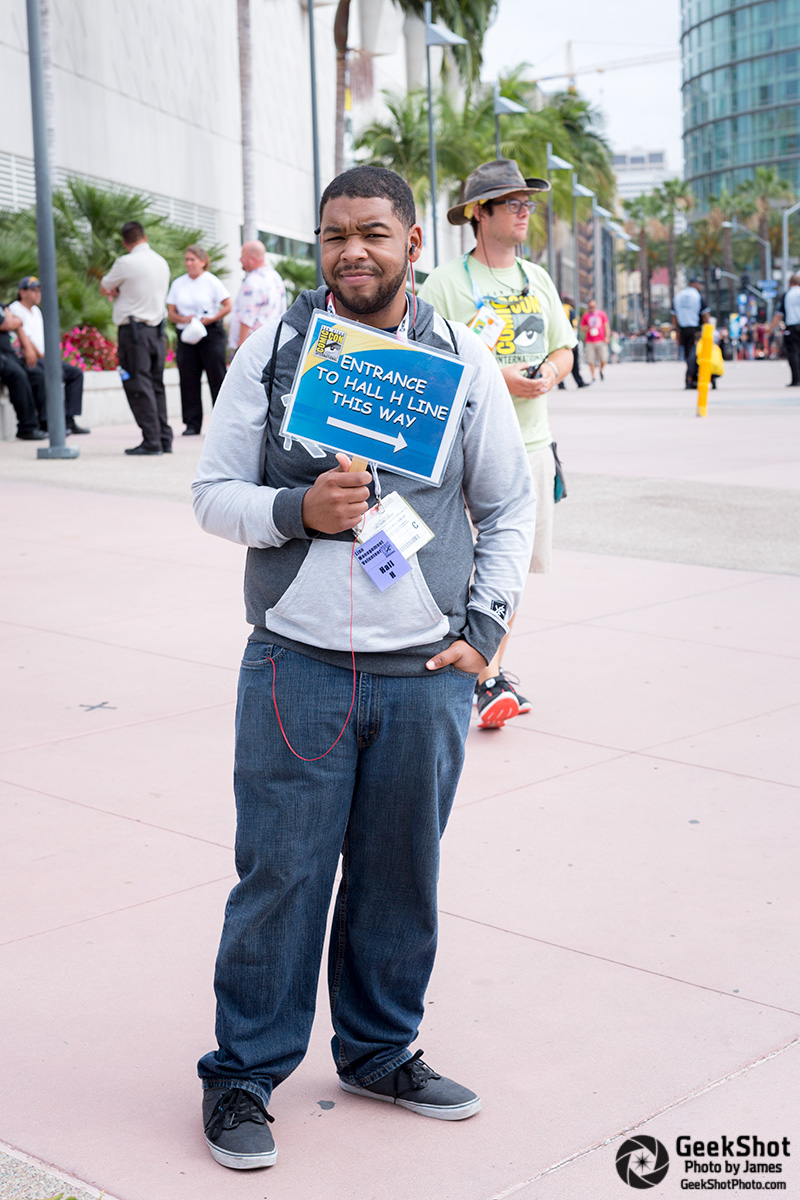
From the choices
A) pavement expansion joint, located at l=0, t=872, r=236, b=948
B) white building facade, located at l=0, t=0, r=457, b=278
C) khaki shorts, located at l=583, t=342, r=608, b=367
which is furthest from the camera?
khaki shorts, located at l=583, t=342, r=608, b=367

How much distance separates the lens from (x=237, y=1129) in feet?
8.82

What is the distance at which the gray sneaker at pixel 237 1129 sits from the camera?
2.66 m

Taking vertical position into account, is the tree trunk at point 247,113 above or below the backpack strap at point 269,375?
above

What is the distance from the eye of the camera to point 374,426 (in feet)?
8.69

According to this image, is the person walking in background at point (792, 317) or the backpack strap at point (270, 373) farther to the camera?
the person walking in background at point (792, 317)

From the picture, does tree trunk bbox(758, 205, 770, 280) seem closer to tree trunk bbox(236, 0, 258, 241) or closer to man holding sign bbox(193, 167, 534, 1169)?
tree trunk bbox(236, 0, 258, 241)

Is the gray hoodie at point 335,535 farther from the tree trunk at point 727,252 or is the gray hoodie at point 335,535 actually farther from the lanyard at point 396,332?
the tree trunk at point 727,252

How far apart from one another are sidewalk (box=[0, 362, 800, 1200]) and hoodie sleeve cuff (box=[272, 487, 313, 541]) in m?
1.17

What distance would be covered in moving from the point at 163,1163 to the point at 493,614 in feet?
3.94

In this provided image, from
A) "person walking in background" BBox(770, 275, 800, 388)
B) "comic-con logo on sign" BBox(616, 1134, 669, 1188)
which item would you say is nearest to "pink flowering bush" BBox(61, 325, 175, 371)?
"person walking in background" BBox(770, 275, 800, 388)

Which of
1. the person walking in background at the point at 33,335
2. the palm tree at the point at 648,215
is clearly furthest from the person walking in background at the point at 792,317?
the palm tree at the point at 648,215

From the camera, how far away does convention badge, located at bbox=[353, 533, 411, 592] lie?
263cm

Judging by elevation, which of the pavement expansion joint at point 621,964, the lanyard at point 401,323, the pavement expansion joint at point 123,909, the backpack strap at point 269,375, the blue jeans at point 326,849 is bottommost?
the pavement expansion joint at point 621,964

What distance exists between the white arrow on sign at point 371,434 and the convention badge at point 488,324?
112 inches
